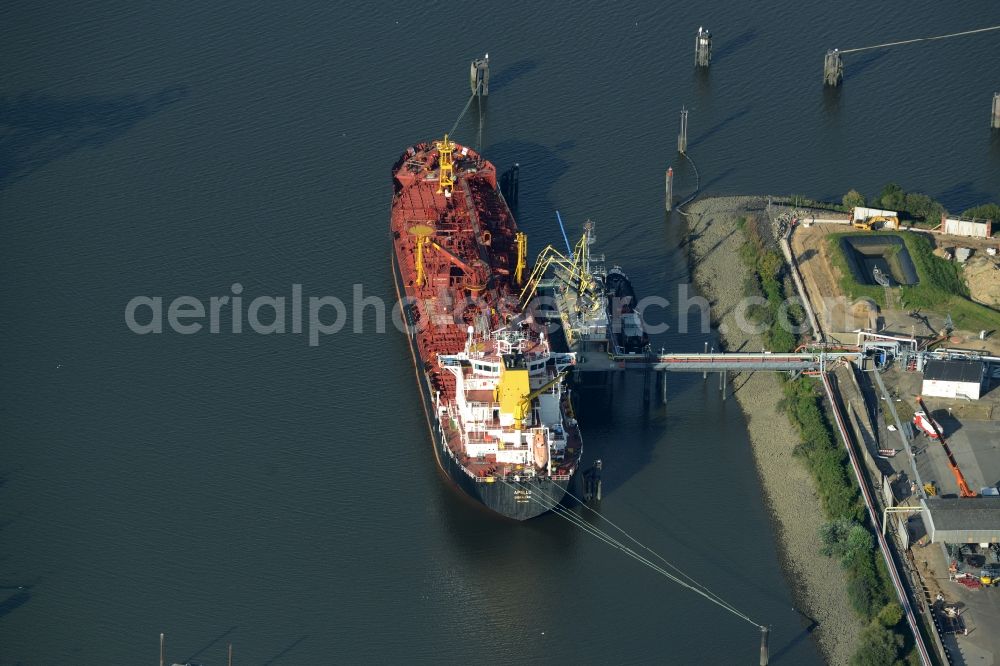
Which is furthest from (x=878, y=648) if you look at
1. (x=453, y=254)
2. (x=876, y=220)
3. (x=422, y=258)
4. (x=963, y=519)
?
(x=876, y=220)

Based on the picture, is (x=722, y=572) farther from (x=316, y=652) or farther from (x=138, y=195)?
(x=138, y=195)

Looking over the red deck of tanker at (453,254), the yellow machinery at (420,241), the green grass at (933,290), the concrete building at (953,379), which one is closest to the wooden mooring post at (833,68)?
the green grass at (933,290)

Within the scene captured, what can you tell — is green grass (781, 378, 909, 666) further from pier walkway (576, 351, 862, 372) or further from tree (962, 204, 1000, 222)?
tree (962, 204, 1000, 222)

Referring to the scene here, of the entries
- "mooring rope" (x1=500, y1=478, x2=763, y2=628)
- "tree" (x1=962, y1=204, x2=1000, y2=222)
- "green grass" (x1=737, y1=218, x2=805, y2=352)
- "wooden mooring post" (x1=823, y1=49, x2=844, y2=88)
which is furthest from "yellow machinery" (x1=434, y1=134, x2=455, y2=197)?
"tree" (x1=962, y1=204, x2=1000, y2=222)

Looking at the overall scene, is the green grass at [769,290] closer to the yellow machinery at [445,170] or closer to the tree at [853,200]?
the tree at [853,200]

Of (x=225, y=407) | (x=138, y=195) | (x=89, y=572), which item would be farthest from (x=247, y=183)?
(x=89, y=572)
